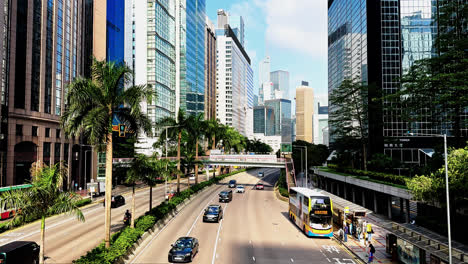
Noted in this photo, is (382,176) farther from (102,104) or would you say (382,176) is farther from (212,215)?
(102,104)

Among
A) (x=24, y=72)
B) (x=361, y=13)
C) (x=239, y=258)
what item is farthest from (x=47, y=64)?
(x=361, y=13)

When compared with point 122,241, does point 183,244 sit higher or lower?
lower

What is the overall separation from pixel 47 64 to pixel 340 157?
202 feet

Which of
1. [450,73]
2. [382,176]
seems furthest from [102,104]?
[382,176]

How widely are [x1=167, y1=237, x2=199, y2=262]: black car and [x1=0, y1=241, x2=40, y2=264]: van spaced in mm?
8416

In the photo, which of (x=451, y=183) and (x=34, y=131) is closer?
(x=451, y=183)

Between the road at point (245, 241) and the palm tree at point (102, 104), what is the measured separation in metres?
7.33

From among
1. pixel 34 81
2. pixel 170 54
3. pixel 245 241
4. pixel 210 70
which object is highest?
pixel 210 70

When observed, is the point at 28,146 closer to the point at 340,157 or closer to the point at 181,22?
the point at 340,157

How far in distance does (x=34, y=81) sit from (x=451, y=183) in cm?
6089

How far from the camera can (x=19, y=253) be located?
736 inches

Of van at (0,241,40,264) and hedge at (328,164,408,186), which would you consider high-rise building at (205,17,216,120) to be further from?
van at (0,241,40,264)

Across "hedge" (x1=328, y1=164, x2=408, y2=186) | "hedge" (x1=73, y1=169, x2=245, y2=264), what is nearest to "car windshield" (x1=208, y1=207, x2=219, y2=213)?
"hedge" (x1=73, y1=169, x2=245, y2=264)

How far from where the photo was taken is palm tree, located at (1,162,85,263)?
1458cm
